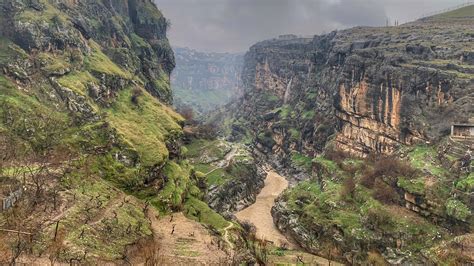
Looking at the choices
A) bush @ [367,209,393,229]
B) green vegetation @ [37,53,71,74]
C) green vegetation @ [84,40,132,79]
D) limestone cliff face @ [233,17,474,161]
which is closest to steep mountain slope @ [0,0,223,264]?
green vegetation @ [37,53,71,74]

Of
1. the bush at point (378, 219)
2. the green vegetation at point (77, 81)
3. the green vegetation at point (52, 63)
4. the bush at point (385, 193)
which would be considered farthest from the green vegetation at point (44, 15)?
the bush at point (378, 219)

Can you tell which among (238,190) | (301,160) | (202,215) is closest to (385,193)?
(202,215)

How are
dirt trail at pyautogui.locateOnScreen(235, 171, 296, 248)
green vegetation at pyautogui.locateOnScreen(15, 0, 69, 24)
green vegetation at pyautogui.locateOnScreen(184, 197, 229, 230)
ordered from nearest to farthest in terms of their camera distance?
green vegetation at pyautogui.locateOnScreen(184, 197, 229, 230), green vegetation at pyautogui.locateOnScreen(15, 0, 69, 24), dirt trail at pyautogui.locateOnScreen(235, 171, 296, 248)

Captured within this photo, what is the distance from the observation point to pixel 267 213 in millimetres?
139750

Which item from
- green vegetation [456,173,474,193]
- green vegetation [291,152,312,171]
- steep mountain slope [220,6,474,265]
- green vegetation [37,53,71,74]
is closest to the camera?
green vegetation [456,173,474,193]

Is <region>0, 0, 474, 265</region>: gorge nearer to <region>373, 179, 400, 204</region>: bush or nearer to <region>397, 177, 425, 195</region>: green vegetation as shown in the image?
<region>373, 179, 400, 204</region>: bush

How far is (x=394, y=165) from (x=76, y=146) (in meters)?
76.9

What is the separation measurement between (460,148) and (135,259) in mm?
81510

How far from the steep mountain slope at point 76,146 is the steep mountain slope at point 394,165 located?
113ft

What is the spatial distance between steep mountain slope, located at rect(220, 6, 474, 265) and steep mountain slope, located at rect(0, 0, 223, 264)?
113 ft

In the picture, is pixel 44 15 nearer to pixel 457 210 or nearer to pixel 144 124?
pixel 144 124

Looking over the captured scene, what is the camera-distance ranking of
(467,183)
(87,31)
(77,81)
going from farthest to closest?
1. (87,31)
2. (77,81)
3. (467,183)

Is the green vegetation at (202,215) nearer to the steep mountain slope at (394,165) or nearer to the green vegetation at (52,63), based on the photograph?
the steep mountain slope at (394,165)

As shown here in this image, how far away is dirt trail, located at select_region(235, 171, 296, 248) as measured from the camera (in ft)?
384
